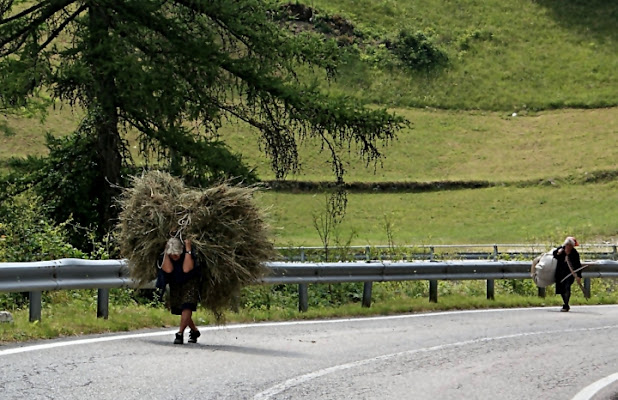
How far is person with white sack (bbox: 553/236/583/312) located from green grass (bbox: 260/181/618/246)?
34.9m

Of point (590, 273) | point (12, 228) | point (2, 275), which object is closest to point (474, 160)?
point (590, 273)

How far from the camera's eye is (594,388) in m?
10.1

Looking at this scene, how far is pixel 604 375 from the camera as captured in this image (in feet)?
36.2

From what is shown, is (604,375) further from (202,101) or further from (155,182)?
(202,101)

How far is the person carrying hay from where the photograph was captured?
11578 millimetres

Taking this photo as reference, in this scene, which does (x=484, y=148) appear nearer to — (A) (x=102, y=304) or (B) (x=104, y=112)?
(B) (x=104, y=112)

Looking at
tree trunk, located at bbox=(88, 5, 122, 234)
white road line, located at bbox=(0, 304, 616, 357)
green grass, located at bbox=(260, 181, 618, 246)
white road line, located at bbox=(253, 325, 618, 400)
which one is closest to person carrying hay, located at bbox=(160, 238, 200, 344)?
white road line, located at bbox=(0, 304, 616, 357)

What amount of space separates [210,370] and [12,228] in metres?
7.97

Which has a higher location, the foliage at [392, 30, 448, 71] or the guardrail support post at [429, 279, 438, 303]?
the foliage at [392, 30, 448, 71]

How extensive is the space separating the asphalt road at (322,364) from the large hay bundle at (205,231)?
0.70 m

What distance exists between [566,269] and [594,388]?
33.2 ft

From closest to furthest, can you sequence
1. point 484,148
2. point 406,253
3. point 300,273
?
point 300,273 → point 406,253 → point 484,148

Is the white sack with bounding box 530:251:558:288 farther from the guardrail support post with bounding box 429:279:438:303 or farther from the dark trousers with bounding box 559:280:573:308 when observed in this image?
the guardrail support post with bounding box 429:279:438:303

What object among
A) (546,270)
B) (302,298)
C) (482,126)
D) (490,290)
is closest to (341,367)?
(302,298)
